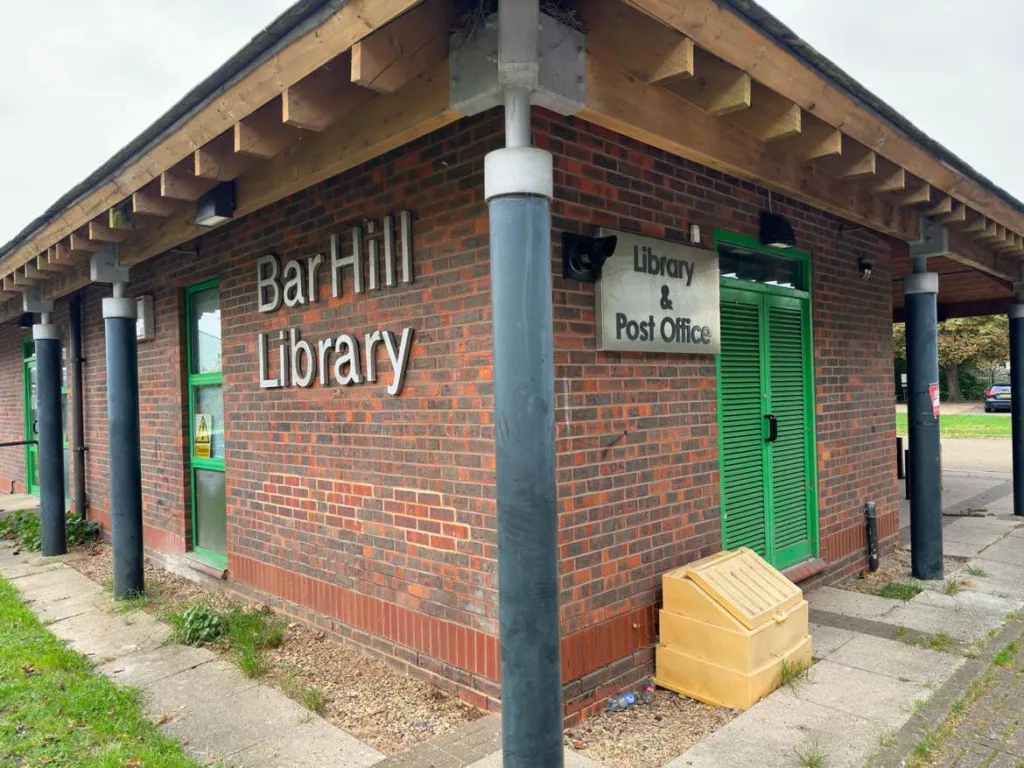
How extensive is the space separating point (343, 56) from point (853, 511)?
5.37 metres

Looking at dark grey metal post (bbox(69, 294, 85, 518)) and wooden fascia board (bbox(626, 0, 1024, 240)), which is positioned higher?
wooden fascia board (bbox(626, 0, 1024, 240))

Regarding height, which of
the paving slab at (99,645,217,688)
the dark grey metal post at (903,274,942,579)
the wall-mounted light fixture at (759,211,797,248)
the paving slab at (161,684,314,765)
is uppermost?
the wall-mounted light fixture at (759,211,797,248)

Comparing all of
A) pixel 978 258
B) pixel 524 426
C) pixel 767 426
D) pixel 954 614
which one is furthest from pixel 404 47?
pixel 978 258

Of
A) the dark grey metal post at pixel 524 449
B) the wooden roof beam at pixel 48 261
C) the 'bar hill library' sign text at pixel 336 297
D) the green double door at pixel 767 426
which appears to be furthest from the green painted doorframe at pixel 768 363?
the wooden roof beam at pixel 48 261

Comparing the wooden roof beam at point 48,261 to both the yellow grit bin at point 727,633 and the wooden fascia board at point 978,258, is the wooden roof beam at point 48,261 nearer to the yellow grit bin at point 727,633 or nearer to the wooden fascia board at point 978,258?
the yellow grit bin at point 727,633

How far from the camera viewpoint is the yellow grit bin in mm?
3613

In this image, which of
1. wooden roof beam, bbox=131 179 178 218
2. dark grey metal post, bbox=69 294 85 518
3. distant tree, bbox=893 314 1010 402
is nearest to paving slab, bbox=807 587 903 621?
wooden roof beam, bbox=131 179 178 218

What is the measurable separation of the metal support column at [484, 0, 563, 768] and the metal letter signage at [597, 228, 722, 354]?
1237 mm

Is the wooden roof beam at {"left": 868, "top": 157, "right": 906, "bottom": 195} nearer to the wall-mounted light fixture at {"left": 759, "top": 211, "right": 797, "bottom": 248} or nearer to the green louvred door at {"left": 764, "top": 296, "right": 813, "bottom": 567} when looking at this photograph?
the wall-mounted light fixture at {"left": 759, "top": 211, "right": 797, "bottom": 248}

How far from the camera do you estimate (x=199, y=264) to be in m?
5.96

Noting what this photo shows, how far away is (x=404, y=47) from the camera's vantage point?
2.65 meters

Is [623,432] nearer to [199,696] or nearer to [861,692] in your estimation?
[861,692]

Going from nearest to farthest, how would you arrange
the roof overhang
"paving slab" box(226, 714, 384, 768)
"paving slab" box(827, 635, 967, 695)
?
1. the roof overhang
2. "paving slab" box(226, 714, 384, 768)
3. "paving slab" box(827, 635, 967, 695)

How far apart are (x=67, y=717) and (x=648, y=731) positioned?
2.92m
